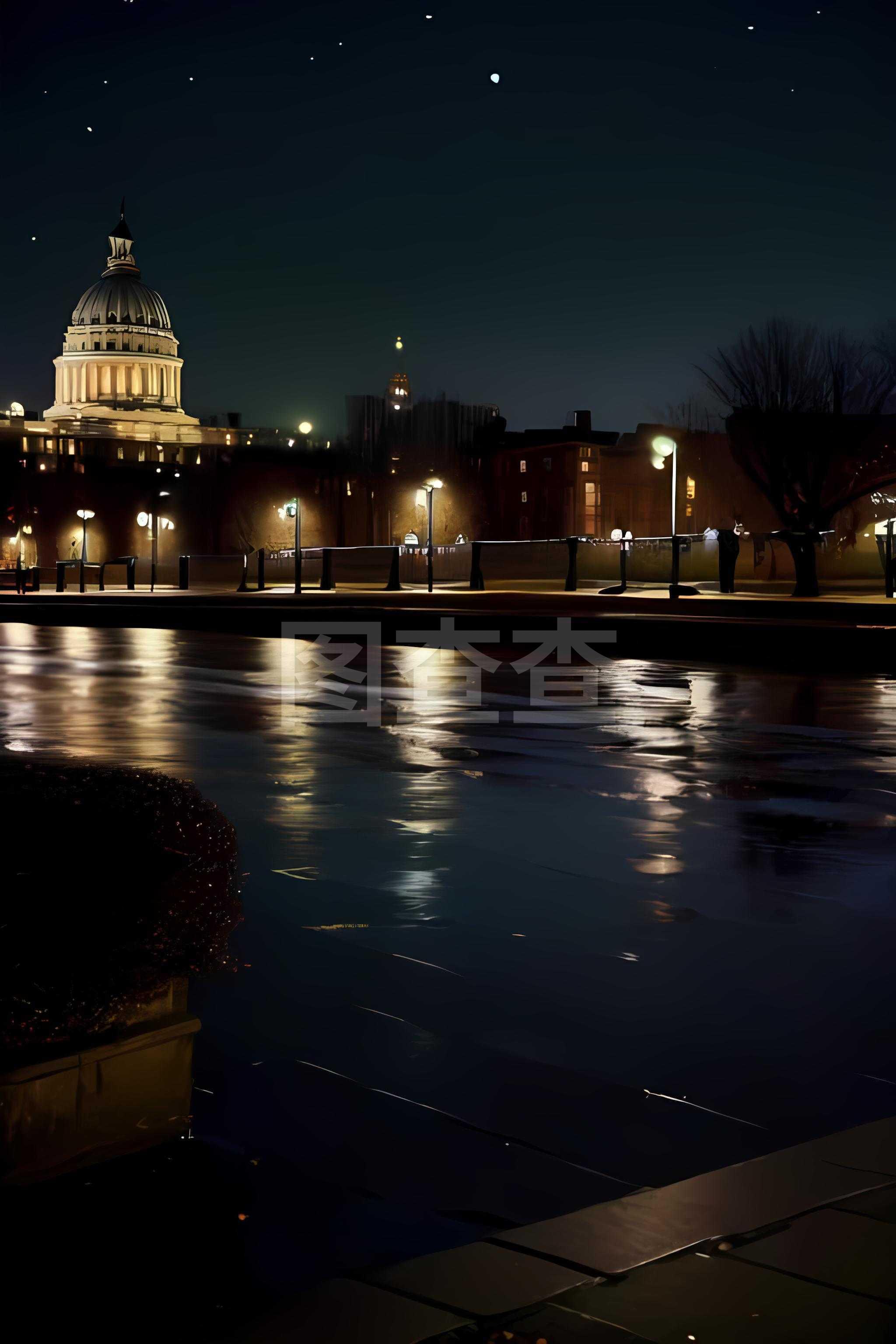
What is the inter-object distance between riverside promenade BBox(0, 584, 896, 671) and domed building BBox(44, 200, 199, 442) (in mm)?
146554

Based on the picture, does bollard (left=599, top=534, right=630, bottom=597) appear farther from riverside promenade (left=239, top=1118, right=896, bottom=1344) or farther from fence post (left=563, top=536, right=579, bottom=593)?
riverside promenade (left=239, top=1118, right=896, bottom=1344)

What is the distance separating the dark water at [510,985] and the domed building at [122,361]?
17832 cm

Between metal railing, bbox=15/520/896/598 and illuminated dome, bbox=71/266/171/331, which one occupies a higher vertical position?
illuminated dome, bbox=71/266/171/331

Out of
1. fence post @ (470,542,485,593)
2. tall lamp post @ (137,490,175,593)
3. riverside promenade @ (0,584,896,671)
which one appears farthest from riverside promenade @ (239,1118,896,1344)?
tall lamp post @ (137,490,175,593)

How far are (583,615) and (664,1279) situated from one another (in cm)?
2768

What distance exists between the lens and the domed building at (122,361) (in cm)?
18875

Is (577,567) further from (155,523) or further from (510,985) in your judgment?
(510,985)

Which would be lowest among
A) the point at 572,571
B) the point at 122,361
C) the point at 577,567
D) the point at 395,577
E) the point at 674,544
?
the point at 395,577

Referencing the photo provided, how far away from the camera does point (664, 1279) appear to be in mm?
3086

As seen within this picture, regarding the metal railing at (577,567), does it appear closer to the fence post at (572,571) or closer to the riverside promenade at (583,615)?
the fence post at (572,571)

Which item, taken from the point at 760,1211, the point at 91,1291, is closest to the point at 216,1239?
the point at 91,1291

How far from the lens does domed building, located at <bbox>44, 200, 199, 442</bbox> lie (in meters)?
189

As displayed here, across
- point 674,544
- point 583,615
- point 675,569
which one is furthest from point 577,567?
point 583,615

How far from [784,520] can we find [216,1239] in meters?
46.8
